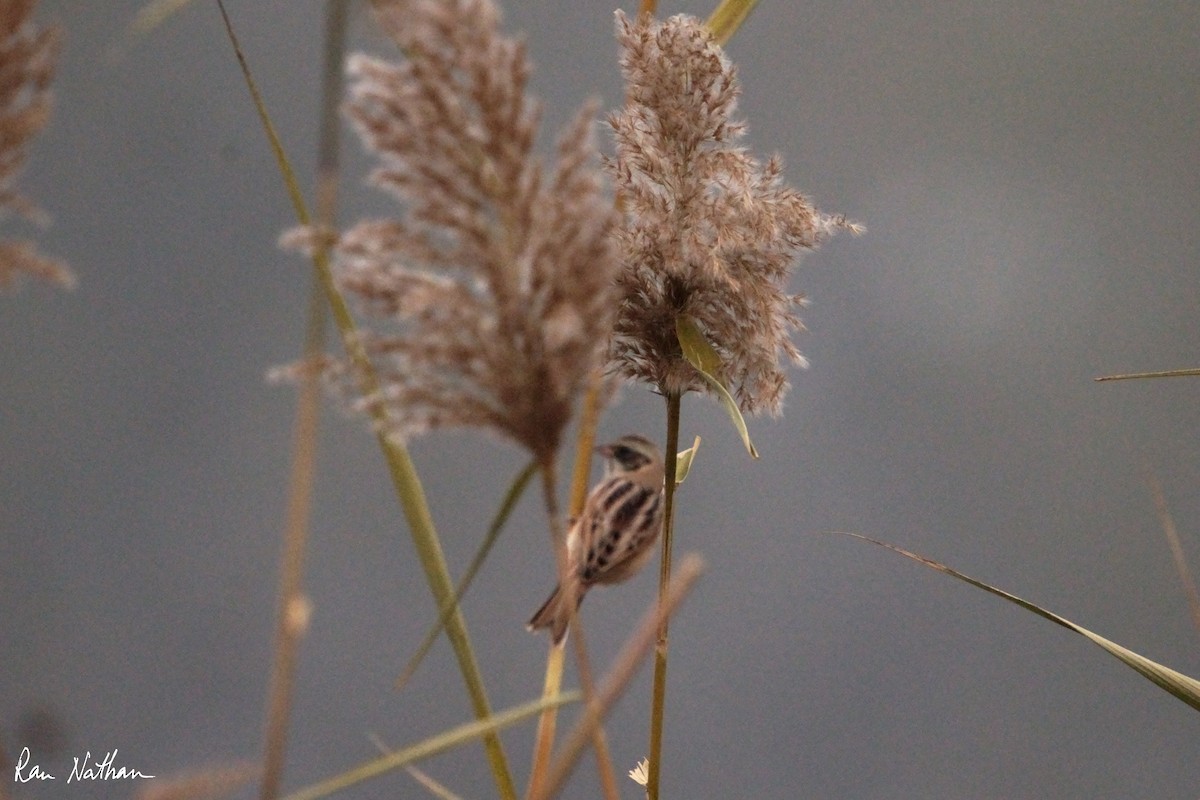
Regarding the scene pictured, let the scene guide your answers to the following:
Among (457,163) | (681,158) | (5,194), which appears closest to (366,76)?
(457,163)

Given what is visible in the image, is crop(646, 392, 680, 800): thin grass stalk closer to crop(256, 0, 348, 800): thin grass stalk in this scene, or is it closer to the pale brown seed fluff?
the pale brown seed fluff

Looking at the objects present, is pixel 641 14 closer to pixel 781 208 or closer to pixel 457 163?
pixel 781 208

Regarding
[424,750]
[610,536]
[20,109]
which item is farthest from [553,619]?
[20,109]

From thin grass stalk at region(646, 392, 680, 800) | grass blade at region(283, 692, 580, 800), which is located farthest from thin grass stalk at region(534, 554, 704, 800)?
thin grass stalk at region(646, 392, 680, 800)

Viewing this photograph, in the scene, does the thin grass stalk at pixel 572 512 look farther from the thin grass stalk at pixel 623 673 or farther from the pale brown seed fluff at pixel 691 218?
the thin grass stalk at pixel 623 673

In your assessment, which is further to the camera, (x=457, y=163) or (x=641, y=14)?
(x=641, y=14)

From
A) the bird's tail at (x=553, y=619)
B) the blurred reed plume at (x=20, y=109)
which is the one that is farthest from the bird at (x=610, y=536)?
the blurred reed plume at (x=20, y=109)

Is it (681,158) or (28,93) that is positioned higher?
(681,158)
